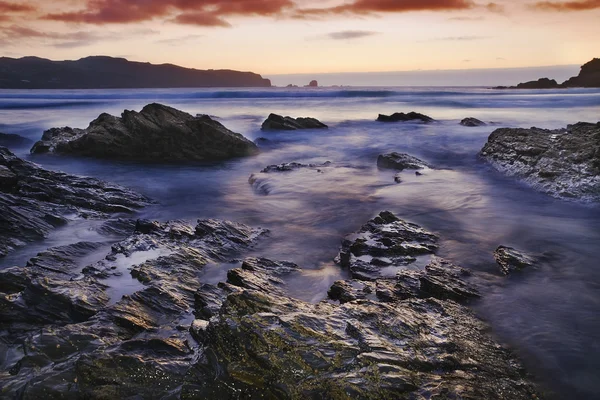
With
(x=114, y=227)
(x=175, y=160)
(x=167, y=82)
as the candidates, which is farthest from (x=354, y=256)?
(x=167, y=82)

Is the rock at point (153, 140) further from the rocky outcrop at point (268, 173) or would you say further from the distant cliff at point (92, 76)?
the distant cliff at point (92, 76)

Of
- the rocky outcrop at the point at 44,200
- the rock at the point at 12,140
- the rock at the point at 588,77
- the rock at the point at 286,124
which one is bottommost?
the rocky outcrop at the point at 44,200

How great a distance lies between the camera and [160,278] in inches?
210

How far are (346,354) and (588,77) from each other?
13537 cm

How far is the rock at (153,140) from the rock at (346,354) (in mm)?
13553

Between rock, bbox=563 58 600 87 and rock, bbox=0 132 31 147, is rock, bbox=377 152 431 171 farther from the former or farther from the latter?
rock, bbox=563 58 600 87

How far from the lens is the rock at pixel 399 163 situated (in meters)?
14.4

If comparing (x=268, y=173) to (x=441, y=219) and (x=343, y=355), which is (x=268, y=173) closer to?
(x=441, y=219)

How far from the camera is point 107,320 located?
13.2 feet

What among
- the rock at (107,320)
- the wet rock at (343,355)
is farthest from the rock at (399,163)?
the wet rock at (343,355)

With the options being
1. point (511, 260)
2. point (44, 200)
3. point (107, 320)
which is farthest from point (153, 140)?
point (511, 260)

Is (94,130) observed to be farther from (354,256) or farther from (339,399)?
(339,399)

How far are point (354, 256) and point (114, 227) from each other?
4.90 m

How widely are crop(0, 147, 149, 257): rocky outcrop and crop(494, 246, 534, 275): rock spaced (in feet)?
26.6
